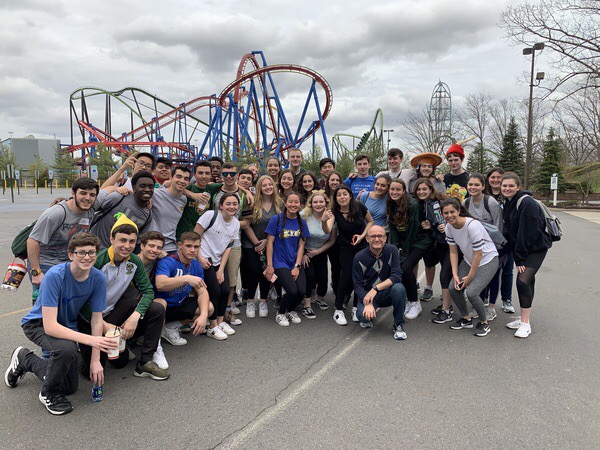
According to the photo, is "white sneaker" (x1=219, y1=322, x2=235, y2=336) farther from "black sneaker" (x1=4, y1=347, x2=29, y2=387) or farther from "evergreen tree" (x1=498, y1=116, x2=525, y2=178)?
"evergreen tree" (x1=498, y1=116, x2=525, y2=178)

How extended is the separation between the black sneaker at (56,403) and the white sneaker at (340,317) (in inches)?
110

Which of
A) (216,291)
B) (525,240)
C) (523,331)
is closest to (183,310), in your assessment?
(216,291)

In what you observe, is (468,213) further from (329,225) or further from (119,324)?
(119,324)

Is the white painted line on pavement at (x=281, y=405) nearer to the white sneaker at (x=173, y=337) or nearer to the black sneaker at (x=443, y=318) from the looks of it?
the black sneaker at (x=443, y=318)

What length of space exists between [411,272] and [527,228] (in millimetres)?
1355

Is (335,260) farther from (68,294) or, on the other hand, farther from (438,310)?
(68,294)

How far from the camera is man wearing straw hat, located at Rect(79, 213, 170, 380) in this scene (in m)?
3.28

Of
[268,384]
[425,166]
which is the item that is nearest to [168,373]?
[268,384]

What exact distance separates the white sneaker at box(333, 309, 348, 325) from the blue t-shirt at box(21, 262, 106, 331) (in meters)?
2.58

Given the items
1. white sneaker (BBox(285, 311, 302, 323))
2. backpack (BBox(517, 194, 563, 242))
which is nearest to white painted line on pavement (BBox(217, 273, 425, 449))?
white sneaker (BBox(285, 311, 302, 323))

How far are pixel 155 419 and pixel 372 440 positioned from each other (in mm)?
1483

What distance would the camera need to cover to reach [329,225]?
5031mm

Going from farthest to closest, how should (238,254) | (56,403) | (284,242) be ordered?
(284,242) < (238,254) < (56,403)

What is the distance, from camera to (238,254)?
4.77 meters
